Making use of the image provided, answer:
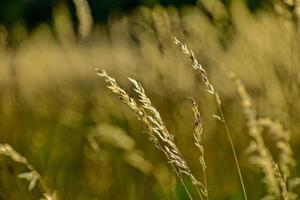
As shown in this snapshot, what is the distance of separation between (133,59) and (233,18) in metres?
0.27

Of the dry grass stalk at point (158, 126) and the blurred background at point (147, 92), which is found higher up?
the dry grass stalk at point (158, 126)

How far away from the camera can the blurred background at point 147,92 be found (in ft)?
6.24

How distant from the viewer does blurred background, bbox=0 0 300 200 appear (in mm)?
1902

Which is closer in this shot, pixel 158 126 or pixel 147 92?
pixel 158 126

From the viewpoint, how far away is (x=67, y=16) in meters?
2.08

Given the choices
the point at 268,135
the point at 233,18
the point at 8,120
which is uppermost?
the point at 233,18

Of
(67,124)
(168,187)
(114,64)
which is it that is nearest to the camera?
(168,187)

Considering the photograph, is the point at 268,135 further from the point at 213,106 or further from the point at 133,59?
the point at 133,59

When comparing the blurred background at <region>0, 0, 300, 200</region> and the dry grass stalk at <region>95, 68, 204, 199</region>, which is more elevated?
the dry grass stalk at <region>95, 68, 204, 199</region>

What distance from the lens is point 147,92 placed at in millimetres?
2121

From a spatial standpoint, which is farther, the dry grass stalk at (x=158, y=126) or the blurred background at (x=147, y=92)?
the blurred background at (x=147, y=92)

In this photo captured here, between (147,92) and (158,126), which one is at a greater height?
(158,126)

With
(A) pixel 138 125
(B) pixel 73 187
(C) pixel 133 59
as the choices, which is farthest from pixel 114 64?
(B) pixel 73 187

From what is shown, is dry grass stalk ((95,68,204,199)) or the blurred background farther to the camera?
the blurred background
